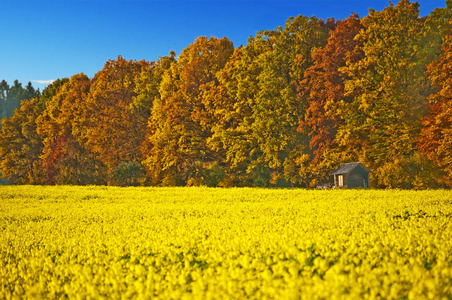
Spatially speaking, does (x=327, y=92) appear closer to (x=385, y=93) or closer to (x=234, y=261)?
(x=385, y=93)

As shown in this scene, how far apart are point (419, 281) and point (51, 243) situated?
7933mm

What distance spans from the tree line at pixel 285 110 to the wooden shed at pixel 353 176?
79 cm

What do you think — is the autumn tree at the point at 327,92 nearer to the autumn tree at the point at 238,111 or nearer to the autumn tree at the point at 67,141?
the autumn tree at the point at 238,111

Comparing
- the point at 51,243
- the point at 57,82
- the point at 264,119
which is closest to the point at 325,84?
the point at 264,119

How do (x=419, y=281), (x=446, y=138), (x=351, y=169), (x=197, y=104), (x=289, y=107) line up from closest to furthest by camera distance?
(x=419, y=281), (x=446, y=138), (x=351, y=169), (x=289, y=107), (x=197, y=104)

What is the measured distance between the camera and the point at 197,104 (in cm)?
3950

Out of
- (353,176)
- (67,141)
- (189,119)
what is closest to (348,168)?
(353,176)

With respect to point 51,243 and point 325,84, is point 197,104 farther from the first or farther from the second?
point 51,243

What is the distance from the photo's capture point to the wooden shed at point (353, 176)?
2914 cm

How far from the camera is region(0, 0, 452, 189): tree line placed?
29016 mm

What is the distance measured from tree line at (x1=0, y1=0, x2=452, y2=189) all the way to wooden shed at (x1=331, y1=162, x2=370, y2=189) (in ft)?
2.59

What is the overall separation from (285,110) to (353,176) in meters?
8.36

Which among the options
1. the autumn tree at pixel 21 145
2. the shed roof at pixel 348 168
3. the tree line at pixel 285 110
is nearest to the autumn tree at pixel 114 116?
the tree line at pixel 285 110

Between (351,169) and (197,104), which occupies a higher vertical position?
(197,104)
